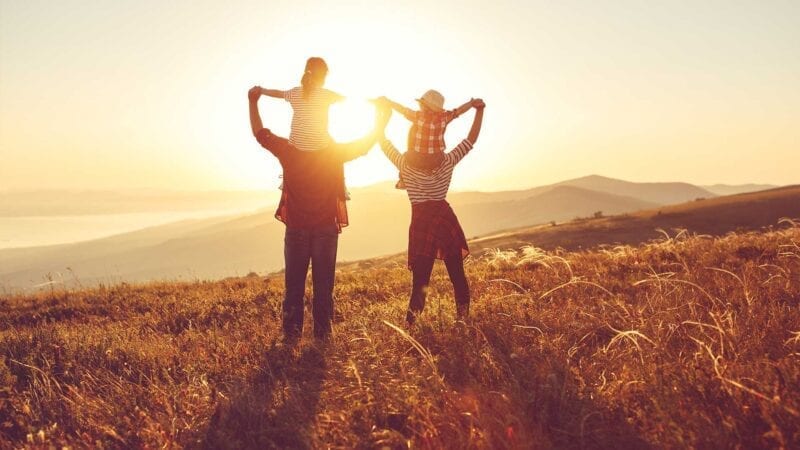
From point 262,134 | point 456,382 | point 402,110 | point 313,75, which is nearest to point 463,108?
point 402,110

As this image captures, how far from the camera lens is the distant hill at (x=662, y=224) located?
38125 mm

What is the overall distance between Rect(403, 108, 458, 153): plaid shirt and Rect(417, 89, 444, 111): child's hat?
6cm

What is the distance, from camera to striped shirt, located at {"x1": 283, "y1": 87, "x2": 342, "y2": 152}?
17.1 ft

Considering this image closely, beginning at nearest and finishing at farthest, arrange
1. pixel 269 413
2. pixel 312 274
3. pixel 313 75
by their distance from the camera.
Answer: pixel 269 413 → pixel 313 75 → pixel 312 274

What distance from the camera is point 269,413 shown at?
3.33 meters

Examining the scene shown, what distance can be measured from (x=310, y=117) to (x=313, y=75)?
0.44m

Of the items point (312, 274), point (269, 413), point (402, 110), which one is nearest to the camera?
point (269, 413)

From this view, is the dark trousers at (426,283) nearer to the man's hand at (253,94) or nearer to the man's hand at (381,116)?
the man's hand at (381,116)

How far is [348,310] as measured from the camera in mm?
7438

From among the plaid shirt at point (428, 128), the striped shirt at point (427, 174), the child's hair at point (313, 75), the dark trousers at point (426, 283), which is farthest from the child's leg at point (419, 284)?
the child's hair at point (313, 75)

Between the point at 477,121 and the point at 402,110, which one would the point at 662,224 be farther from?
the point at 402,110

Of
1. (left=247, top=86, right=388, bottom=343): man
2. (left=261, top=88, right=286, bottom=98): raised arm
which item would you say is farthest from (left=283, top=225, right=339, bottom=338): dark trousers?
(left=261, top=88, right=286, bottom=98): raised arm

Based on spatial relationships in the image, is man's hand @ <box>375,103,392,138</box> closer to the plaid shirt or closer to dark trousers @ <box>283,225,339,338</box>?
the plaid shirt

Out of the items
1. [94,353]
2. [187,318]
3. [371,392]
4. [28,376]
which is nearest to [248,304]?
[187,318]
